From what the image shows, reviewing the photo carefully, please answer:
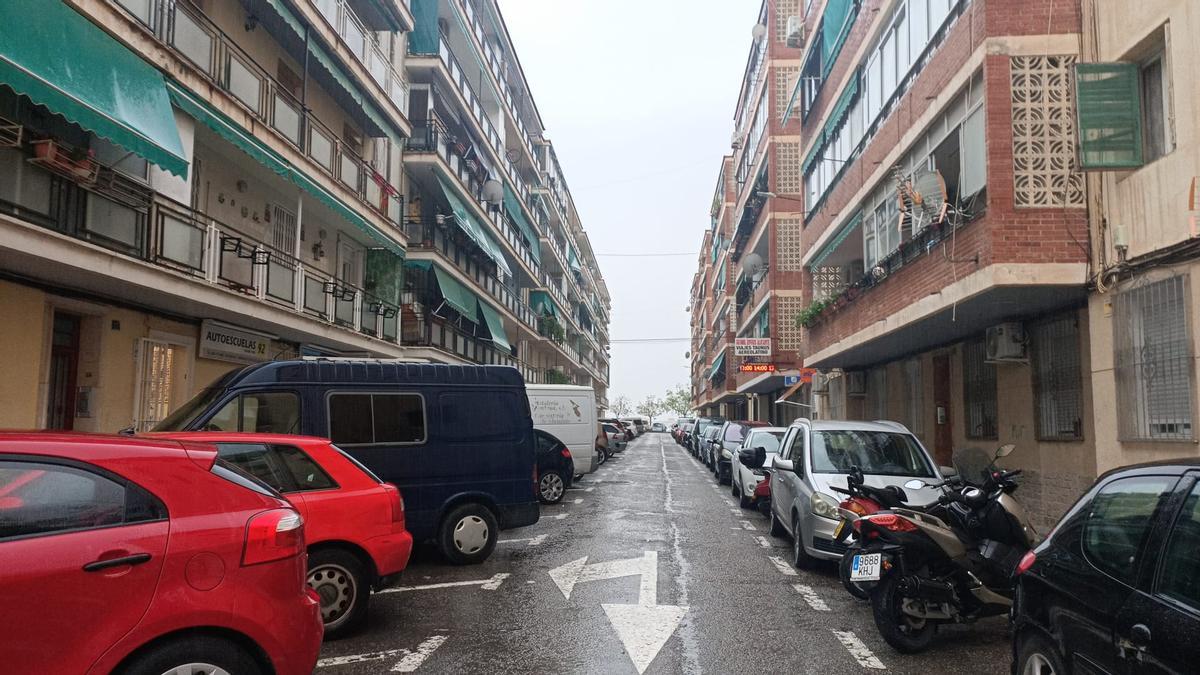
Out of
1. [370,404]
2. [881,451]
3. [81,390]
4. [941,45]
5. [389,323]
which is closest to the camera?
[370,404]

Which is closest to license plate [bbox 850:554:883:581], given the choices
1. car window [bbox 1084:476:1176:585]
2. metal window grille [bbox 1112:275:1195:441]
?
car window [bbox 1084:476:1176:585]

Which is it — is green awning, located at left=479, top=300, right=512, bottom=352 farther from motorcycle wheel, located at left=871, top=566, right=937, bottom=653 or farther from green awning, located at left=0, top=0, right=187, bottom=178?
motorcycle wheel, located at left=871, top=566, right=937, bottom=653

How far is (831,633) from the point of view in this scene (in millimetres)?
6391

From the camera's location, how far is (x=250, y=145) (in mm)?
13484

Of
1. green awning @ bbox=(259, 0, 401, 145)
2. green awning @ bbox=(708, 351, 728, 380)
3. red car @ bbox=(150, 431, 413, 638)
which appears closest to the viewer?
red car @ bbox=(150, 431, 413, 638)

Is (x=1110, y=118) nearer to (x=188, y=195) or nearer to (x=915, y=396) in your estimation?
(x=915, y=396)

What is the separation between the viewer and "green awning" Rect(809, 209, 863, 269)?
1789cm

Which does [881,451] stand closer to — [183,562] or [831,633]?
[831,633]

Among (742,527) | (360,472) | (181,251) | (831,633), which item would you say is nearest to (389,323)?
(181,251)

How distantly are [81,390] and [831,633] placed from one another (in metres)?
10.7

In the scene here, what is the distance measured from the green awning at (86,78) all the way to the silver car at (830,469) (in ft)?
27.2

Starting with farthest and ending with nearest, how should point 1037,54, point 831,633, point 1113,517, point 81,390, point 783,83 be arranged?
1. point 783,83
2. point 81,390
3. point 1037,54
4. point 831,633
5. point 1113,517

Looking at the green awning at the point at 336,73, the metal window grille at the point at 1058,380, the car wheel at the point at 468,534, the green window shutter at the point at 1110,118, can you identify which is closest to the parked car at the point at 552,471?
the car wheel at the point at 468,534

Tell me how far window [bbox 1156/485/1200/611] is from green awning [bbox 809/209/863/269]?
49.0 feet
